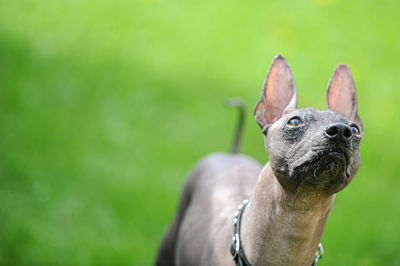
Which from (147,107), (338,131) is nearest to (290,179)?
(338,131)

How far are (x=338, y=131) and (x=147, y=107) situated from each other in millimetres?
4971

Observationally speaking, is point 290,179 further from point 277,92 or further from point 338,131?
point 277,92

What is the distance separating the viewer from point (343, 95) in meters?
3.09

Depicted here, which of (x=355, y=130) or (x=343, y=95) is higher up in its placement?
(x=343, y=95)

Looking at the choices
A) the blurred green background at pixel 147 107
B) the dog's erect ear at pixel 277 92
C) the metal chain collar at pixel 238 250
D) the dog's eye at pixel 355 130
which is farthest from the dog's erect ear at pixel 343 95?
the blurred green background at pixel 147 107

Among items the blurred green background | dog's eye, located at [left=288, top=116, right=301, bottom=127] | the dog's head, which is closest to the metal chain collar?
the dog's head

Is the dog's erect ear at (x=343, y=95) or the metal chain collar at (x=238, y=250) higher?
the dog's erect ear at (x=343, y=95)

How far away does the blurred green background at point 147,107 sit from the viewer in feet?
→ 16.9

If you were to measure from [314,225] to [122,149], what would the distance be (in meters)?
3.88

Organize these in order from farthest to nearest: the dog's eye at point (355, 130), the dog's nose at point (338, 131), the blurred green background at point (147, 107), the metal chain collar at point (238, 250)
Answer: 1. the blurred green background at point (147, 107)
2. the metal chain collar at point (238, 250)
3. the dog's eye at point (355, 130)
4. the dog's nose at point (338, 131)

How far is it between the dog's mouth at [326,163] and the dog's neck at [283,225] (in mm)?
155

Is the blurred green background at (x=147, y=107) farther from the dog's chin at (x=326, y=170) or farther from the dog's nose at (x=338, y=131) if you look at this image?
the dog's nose at (x=338, y=131)

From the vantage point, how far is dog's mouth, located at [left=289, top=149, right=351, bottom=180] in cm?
247

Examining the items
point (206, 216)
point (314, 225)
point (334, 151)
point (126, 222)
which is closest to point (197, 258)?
point (206, 216)
